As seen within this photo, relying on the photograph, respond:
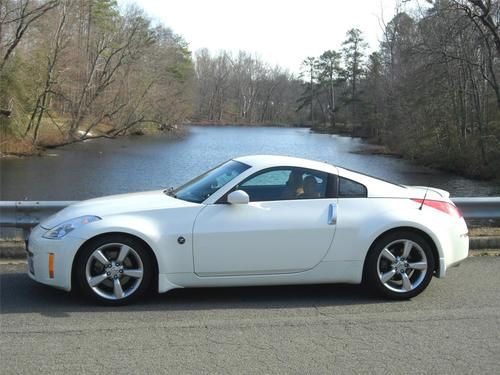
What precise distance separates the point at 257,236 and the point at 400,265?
140 cm

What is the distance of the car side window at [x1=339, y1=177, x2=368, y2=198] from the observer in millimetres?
5602

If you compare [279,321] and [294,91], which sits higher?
[294,91]

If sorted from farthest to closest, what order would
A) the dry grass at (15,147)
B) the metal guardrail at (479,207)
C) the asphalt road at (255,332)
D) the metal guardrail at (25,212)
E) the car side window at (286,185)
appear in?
the dry grass at (15,147), the metal guardrail at (479,207), the metal guardrail at (25,212), the car side window at (286,185), the asphalt road at (255,332)

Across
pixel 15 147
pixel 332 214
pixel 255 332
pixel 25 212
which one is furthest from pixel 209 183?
pixel 15 147

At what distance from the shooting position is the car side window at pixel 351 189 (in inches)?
221

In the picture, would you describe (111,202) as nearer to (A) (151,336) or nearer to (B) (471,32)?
(A) (151,336)

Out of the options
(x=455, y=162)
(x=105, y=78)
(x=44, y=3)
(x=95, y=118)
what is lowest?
(x=455, y=162)

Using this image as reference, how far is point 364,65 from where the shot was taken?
359 feet

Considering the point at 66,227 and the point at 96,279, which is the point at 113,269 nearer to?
the point at 96,279

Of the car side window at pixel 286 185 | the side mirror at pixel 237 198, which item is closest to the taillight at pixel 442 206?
the car side window at pixel 286 185

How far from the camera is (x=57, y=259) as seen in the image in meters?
5.07

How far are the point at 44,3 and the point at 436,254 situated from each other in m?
38.8

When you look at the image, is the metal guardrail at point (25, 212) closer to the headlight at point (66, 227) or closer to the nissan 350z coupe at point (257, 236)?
the nissan 350z coupe at point (257, 236)

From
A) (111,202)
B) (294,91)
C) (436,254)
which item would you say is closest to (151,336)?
(111,202)
